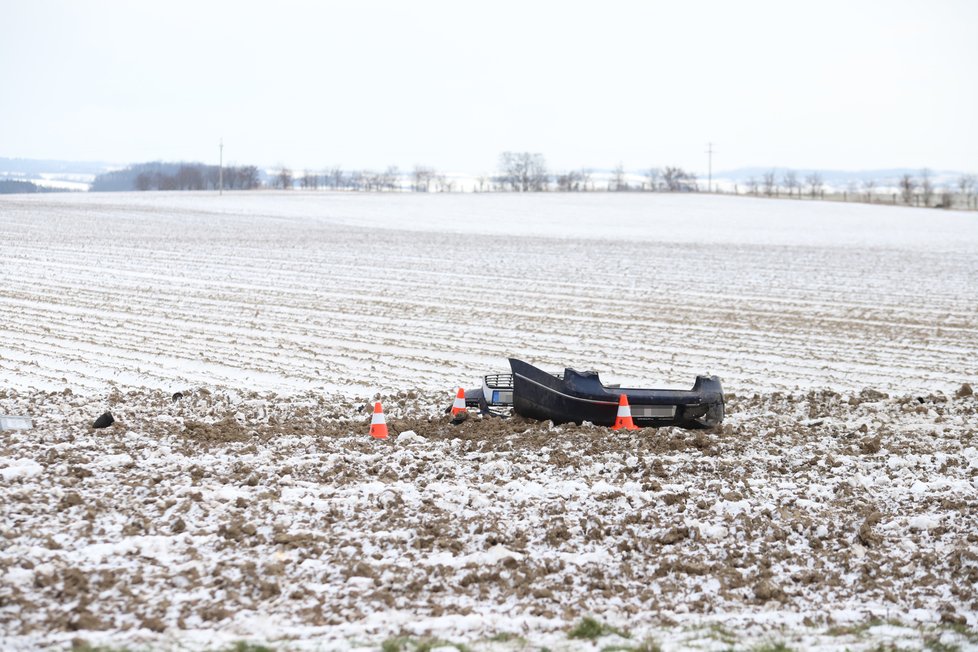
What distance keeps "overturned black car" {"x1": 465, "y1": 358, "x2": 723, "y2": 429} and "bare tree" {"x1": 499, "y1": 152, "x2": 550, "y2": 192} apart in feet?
427

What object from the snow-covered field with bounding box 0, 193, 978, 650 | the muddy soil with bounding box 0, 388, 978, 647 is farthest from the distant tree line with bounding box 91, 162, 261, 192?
the muddy soil with bounding box 0, 388, 978, 647

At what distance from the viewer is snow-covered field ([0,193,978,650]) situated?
588 centimetres

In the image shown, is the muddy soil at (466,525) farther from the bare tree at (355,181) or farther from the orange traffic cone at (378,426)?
the bare tree at (355,181)

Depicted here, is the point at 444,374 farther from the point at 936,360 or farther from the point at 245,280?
the point at 245,280

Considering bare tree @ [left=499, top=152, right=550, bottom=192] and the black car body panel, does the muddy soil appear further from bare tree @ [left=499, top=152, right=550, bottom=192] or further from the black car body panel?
bare tree @ [left=499, top=152, right=550, bottom=192]

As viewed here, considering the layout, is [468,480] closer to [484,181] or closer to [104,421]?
[104,421]

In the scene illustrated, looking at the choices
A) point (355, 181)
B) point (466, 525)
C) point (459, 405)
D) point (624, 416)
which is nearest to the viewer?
point (466, 525)

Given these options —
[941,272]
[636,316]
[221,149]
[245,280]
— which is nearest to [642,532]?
[636,316]

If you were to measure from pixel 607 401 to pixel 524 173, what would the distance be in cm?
13831

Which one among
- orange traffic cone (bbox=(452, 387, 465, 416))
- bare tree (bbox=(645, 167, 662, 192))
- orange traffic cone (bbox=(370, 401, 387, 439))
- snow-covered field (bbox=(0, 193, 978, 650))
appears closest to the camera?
snow-covered field (bbox=(0, 193, 978, 650))

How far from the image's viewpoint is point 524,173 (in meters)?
147

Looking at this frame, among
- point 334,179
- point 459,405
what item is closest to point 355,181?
point 334,179

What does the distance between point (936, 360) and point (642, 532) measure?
9.46 meters

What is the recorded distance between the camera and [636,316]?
19.2m
